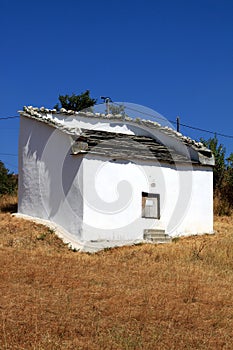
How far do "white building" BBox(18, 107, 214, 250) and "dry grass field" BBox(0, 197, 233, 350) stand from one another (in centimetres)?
106

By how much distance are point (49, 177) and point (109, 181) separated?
7.35 ft

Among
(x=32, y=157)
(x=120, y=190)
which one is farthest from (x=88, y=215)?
(x=32, y=157)

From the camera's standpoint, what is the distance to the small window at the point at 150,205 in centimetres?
1569

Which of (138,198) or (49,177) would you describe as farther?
(49,177)

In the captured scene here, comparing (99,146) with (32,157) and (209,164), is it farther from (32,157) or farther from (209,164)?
(209,164)

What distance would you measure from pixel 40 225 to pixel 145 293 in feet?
24.1

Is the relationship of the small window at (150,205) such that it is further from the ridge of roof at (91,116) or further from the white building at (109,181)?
the ridge of roof at (91,116)

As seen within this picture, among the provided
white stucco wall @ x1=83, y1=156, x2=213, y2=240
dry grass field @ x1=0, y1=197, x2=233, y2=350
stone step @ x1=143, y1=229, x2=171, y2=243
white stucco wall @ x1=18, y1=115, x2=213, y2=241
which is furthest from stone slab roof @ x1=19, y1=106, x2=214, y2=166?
dry grass field @ x1=0, y1=197, x2=233, y2=350

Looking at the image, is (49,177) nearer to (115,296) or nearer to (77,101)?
(115,296)

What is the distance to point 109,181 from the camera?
1472 centimetres

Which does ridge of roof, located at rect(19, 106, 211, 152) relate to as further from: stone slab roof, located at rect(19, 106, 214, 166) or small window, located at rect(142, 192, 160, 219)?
small window, located at rect(142, 192, 160, 219)

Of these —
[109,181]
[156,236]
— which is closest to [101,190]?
[109,181]

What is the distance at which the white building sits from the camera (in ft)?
47.4

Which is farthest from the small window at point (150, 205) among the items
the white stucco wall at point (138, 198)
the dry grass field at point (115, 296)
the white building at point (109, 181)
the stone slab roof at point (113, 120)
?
the dry grass field at point (115, 296)
